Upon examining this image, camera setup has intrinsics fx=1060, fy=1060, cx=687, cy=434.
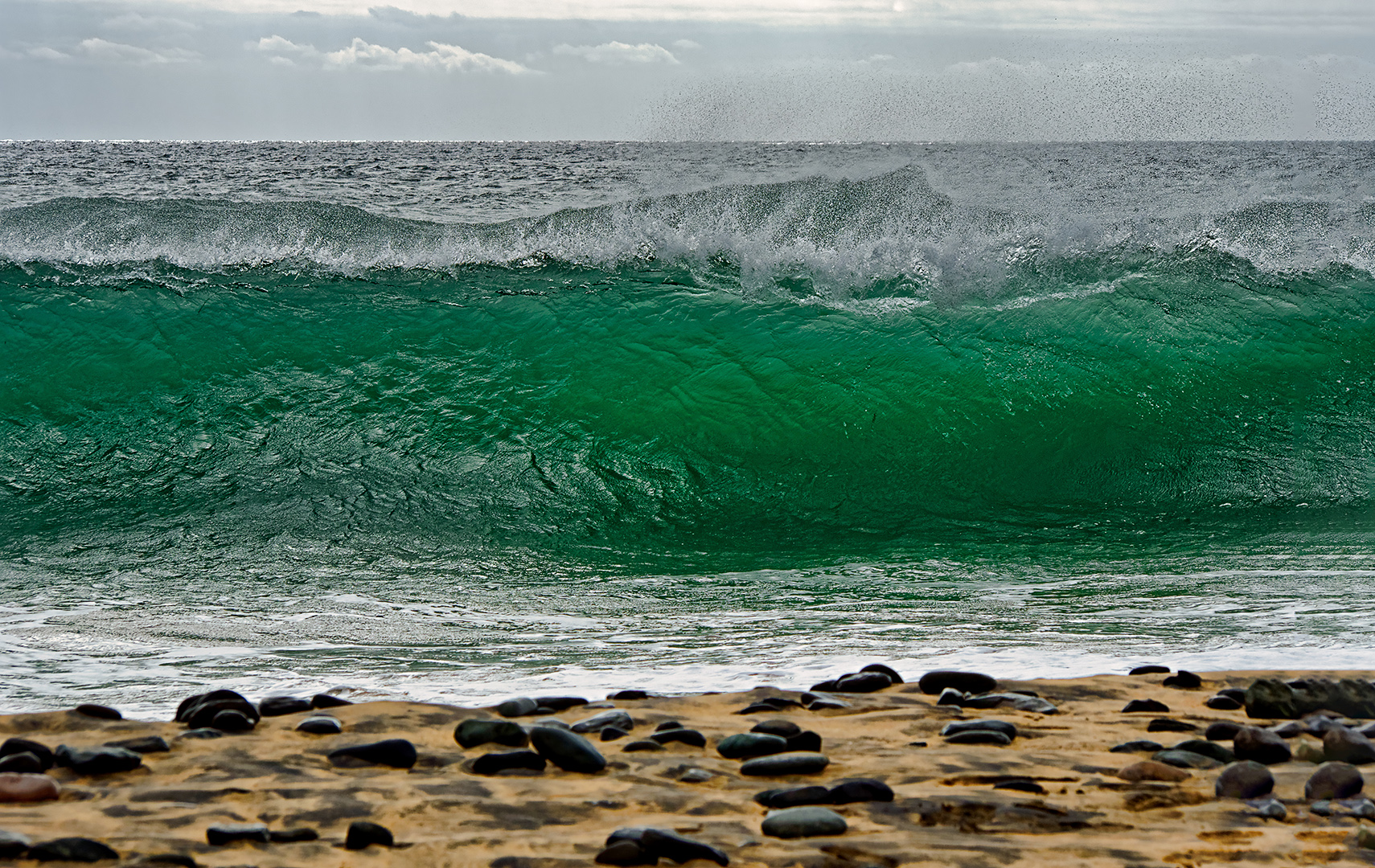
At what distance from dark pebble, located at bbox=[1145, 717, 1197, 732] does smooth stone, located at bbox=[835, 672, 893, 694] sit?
2.18 feet

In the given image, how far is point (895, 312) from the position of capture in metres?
7.96

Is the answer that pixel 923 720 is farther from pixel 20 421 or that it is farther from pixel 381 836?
pixel 20 421

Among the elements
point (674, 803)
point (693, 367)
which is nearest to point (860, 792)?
point (674, 803)

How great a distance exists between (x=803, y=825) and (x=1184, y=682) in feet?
5.11

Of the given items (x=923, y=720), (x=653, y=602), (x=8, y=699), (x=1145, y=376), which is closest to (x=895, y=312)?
(x=1145, y=376)

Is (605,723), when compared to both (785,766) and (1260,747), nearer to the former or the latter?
(785,766)

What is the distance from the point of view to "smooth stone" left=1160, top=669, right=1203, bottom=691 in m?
2.81

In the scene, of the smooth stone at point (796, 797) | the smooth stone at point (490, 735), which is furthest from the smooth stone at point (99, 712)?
the smooth stone at point (796, 797)

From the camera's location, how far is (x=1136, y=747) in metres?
2.25

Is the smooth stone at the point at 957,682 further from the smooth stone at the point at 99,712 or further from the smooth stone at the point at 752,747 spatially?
the smooth stone at the point at 99,712

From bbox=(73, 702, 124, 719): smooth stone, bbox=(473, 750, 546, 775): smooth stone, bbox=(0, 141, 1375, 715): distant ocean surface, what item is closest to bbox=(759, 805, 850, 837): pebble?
bbox=(473, 750, 546, 775): smooth stone

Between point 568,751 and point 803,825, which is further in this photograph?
point 568,751

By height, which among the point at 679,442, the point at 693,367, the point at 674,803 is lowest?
the point at 674,803

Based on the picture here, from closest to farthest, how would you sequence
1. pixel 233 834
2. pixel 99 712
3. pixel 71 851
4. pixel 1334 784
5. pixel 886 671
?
pixel 71 851 → pixel 233 834 → pixel 1334 784 → pixel 99 712 → pixel 886 671
